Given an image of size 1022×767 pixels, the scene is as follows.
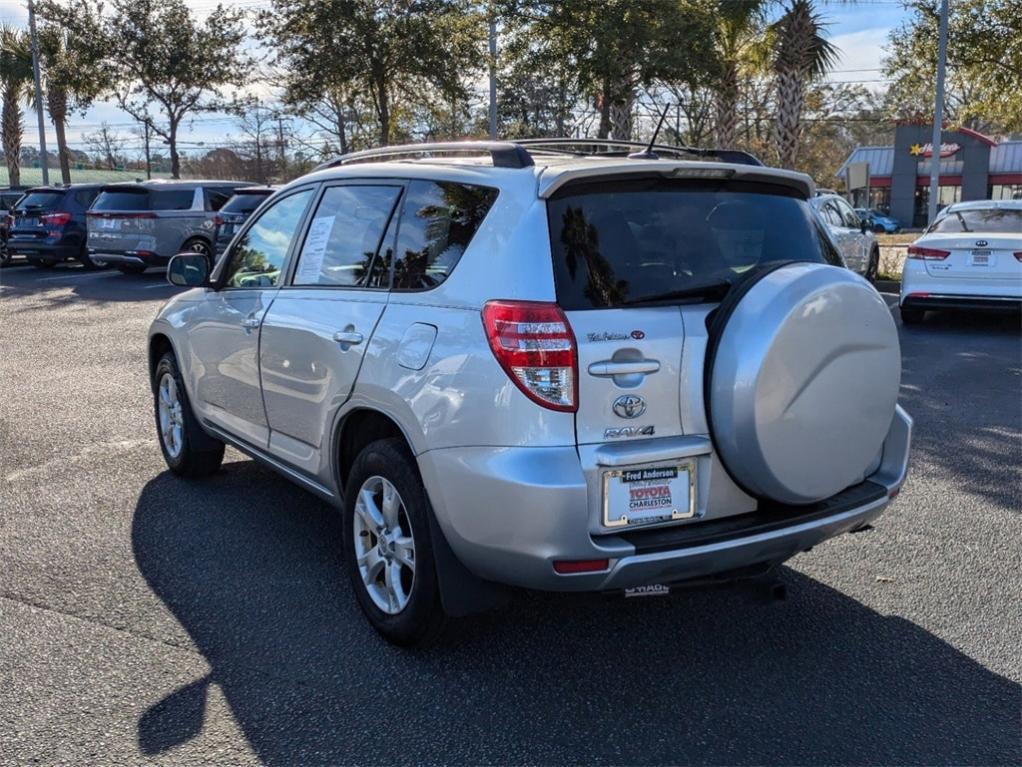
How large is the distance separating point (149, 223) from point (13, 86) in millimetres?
22026

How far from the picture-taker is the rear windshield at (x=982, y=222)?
11.9m

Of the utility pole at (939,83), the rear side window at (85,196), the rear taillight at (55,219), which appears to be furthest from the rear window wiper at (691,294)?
the rear side window at (85,196)

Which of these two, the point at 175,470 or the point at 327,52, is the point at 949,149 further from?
the point at 175,470

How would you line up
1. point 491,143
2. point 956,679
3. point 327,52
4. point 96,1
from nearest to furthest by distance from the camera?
point 956,679 < point 491,143 < point 327,52 < point 96,1

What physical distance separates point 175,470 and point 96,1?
28.1 m

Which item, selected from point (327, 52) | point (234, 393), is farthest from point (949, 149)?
point (234, 393)

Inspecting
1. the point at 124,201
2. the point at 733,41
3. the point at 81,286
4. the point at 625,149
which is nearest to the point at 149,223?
the point at 124,201

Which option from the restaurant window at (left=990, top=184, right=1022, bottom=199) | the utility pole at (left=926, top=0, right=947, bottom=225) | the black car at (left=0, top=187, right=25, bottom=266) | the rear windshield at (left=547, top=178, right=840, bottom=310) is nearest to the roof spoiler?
the rear windshield at (left=547, top=178, right=840, bottom=310)

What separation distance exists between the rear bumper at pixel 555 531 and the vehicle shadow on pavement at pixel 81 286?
1342 cm

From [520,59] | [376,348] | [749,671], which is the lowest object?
[749,671]

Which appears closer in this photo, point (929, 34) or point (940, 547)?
point (940, 547)

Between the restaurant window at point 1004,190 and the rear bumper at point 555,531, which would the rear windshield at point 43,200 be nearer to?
the rear bumper at point 555,531

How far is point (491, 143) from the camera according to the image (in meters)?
3.88

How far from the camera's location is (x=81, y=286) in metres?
18.2
